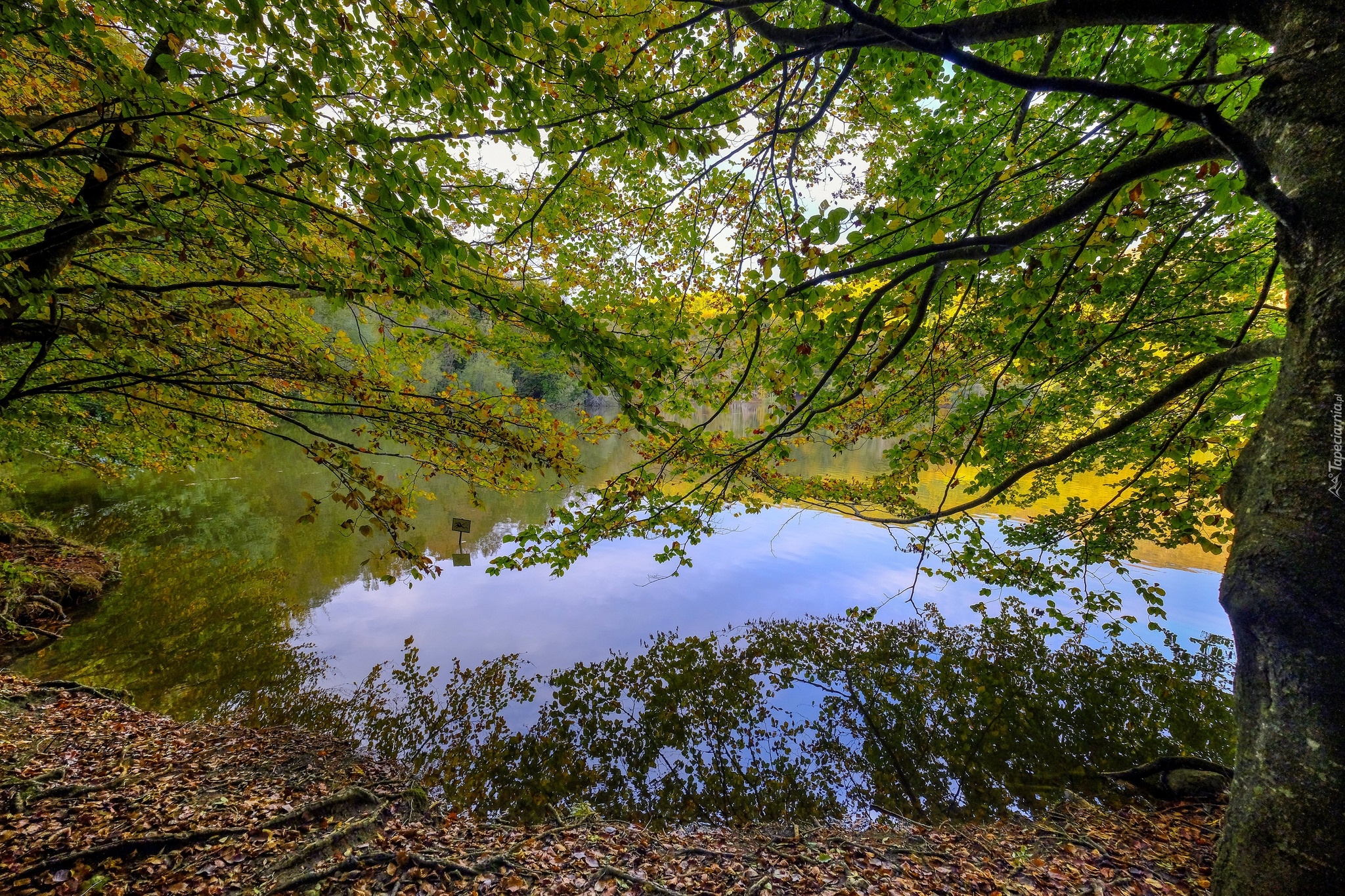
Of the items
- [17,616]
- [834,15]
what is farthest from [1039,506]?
[17,616]

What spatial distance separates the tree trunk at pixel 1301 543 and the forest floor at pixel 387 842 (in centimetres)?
288

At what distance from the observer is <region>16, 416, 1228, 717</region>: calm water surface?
7617 millimetres

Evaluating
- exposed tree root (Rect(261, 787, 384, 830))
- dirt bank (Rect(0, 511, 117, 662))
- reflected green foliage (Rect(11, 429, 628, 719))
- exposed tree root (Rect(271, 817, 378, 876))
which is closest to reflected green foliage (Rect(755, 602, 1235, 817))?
exposed tree root (Rect(271, 817, 378, 876))

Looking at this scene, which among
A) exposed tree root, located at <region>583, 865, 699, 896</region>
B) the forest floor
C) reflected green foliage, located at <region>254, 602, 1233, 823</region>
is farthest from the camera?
reflected green foliage, located at <region>254, 602, 1233, 823</region>

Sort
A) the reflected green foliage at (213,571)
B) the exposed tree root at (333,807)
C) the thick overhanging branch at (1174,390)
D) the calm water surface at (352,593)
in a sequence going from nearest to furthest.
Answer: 1. the thick overhanging branch at (1174,390)
2. the exposed tree root at (333,807)
3. the reflected green foliage at (213,571)
4. the calm water surface at (352,593)

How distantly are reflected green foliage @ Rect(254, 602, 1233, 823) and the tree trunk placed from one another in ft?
16.3

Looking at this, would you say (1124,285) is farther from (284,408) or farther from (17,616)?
(17,616)

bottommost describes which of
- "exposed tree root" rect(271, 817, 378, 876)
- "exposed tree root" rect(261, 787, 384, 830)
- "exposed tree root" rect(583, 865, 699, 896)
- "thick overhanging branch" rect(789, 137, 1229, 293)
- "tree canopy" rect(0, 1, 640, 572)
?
"exposed tree root" rect(583, 865, 699, 896)

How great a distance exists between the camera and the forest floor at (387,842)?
3410mm

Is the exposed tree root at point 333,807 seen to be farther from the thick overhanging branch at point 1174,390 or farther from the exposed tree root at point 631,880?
the thick overhanging branch at point 1174,390

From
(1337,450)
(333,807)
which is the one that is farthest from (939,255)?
(333,807)

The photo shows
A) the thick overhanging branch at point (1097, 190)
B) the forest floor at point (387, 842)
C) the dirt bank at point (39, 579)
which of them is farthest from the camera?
A: the dirt bank at point (39, 579)

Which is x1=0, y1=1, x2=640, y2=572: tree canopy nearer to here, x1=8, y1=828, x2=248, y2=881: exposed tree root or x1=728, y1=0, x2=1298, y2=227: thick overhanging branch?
x1=728, y1=0, x2=1298, y2=227: thick overhanging branch

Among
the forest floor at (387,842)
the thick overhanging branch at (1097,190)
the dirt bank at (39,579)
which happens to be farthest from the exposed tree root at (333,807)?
the dirt bank at (39,579)
